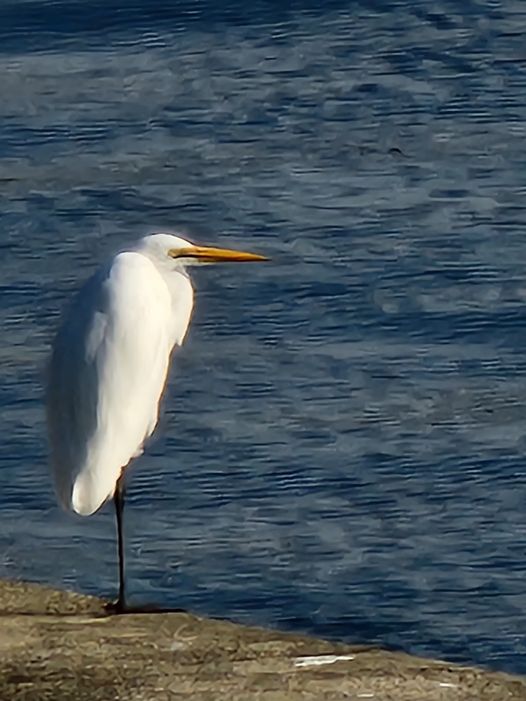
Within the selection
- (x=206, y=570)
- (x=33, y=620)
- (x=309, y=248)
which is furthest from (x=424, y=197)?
(x=33, y=620)

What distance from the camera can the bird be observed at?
221 inches

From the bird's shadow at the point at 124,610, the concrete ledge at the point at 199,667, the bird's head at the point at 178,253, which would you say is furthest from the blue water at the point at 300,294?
the concrete ledge at the point at 199,667

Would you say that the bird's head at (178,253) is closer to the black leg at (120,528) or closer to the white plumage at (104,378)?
the white plumage at (104,378)

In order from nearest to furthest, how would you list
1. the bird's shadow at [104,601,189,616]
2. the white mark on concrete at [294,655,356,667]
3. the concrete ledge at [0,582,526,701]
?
the concrete ledge at [0,582,526,701], the white mark on concrete at [294,655,356,667], the bird's shadow at [104,601,189,616]

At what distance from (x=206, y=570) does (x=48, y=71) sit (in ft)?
22.3

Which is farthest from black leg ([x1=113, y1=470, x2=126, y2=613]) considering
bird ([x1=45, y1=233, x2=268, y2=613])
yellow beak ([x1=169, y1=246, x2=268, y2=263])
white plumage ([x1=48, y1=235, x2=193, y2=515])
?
yellow beak ([x1=169, y1=246, x2=268, y2=263])

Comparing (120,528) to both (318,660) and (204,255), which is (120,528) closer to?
(204,255)

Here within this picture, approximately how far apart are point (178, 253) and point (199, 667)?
165cm

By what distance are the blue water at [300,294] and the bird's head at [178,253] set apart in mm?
1144

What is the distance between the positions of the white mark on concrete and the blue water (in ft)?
4.62

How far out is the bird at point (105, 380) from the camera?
221 inches

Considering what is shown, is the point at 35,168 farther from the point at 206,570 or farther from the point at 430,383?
the point at 206,570

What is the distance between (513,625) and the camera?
629cm

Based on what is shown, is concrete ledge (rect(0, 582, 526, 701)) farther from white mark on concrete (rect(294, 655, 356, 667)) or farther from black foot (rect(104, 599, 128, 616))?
black foot (rect(104, 599, 128, 616))
